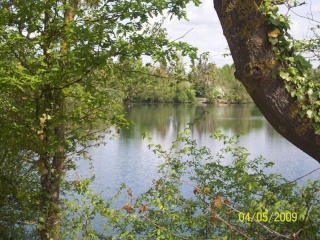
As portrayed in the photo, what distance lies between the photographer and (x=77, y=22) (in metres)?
4.30

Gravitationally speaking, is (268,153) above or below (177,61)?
below

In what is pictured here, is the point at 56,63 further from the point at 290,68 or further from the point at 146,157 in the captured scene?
the point at 146,157

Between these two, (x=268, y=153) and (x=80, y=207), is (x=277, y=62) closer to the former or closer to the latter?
(x=80, y=207)

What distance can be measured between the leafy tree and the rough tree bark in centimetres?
243

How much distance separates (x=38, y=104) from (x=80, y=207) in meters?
1.70

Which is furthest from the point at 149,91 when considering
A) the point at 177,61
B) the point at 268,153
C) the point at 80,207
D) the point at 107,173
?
the point at 268,153

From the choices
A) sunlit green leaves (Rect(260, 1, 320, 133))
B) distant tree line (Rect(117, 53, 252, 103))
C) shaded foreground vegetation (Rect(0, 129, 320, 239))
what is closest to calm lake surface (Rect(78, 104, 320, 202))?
distant tree line (Rect(117, 53, 252, 103))

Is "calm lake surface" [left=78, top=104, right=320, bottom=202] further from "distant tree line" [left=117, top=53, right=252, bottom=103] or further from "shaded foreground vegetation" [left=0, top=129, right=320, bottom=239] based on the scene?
"shaded foreground vegetation" [left=0, top=129, right=320, bottom=239]

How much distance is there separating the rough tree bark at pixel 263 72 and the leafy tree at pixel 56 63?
2.43 metres

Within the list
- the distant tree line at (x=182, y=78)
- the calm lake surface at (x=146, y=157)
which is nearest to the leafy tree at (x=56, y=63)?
the distant tree line at (x=182, y=78)

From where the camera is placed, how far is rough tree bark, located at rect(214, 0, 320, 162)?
147 centimetres

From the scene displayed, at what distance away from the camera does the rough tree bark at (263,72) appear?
147 centimetres

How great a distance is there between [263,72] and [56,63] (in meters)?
2.98

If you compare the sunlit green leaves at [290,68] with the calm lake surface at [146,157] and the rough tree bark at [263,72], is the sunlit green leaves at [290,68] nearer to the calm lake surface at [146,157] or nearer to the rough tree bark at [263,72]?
the rough tree bark at [263,72]
